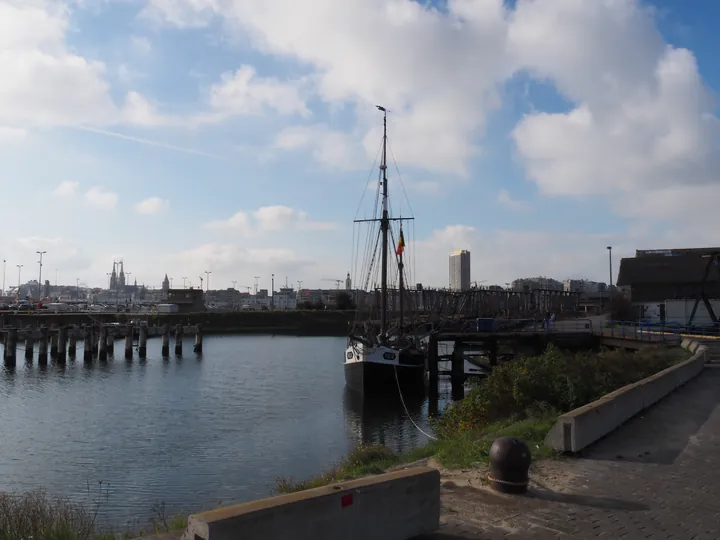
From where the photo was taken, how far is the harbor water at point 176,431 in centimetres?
1778

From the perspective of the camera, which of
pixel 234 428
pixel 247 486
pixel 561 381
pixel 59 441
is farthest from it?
pixel 234 428

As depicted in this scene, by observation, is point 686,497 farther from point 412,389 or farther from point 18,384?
point 18,384

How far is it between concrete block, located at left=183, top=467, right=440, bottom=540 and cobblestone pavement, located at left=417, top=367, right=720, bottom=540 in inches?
18.1

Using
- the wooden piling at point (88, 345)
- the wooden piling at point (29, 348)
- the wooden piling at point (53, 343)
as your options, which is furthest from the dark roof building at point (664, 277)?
the wooden piling at point (29, 348)

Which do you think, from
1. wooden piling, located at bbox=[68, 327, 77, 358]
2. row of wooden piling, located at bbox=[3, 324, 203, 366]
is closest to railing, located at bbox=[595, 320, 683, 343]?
row of wooden piling, located at bbox=[3, 324, 203, 366]

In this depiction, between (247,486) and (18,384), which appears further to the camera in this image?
(18,384)

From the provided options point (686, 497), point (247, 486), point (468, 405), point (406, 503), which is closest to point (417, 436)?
point (468, 405)

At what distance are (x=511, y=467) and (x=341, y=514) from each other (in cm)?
342

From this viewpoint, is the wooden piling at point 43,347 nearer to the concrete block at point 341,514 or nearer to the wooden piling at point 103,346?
the wooden piling at point 103,346

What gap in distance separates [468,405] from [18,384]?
112ft

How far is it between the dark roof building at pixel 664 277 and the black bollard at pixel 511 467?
247 ft

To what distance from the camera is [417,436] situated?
25109 mm

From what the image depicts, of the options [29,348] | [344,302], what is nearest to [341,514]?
[29,348]

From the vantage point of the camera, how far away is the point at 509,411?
17000 mm
